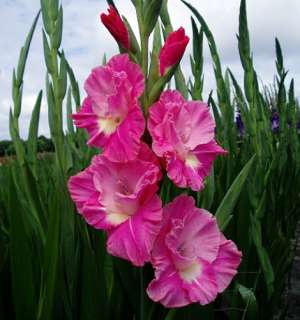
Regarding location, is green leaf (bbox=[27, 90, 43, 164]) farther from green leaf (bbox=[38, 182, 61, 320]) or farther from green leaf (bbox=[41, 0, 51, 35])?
green leaf (bbox=[38, 182, 61, 320])

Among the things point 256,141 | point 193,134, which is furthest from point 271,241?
point 193,134

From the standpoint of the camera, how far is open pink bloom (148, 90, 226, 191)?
63 cm

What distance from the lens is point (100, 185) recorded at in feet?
2.11

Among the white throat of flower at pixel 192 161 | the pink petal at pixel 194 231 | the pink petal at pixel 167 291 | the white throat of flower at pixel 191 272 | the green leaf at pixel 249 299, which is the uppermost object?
the white throat of flower at pixel 192 161

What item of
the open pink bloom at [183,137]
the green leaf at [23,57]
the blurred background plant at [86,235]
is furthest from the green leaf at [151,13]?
the green leaf at [23,57]

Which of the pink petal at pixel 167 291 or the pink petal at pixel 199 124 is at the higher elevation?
the pink petal at pixel 199 124

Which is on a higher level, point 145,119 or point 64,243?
point 145,119

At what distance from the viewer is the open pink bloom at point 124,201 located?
23.8 inches

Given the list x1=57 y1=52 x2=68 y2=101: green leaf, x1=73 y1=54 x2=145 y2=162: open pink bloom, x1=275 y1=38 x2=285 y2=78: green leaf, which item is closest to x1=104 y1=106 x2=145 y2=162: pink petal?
x1=73 y1=54 x2=145 y2=162: open pink bloom

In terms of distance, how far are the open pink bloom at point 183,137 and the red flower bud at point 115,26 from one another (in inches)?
3.9

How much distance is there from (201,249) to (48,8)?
1.76ft

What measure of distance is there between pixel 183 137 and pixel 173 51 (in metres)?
0.12

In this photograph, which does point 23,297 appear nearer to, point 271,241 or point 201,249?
point 201,249

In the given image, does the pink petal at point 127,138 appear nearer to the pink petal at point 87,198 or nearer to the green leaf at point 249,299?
the pink petal at point 87,198
